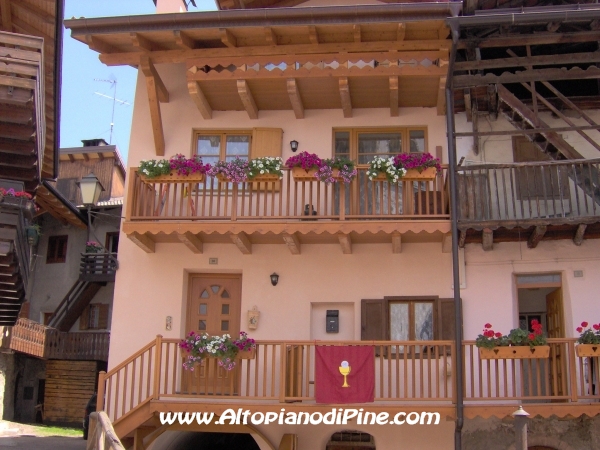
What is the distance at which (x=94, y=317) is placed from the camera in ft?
92.3

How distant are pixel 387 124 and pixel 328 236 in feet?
9.59

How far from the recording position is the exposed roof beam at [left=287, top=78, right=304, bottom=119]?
15.2 metres

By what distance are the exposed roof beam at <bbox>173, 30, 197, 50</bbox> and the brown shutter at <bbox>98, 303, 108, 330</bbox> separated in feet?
48.6

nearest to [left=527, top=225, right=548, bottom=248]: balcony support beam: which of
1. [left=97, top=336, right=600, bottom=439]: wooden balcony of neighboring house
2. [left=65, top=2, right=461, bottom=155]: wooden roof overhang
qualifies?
[left=97, top=336, right=600, bottom=439]: wooden balcony of neighboring house

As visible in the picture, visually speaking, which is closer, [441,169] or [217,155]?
[441,169]

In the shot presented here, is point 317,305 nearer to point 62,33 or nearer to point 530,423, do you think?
point 530,423

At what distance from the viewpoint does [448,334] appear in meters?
14.4

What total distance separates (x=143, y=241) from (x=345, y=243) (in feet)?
13.1

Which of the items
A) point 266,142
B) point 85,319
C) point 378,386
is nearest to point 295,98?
point 266,142

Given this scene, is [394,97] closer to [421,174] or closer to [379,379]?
[421,174]

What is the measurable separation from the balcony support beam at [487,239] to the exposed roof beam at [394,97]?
3.27 meters

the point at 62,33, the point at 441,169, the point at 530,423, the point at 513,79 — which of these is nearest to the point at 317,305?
the point at 441,169

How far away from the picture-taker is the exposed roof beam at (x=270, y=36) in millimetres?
14827

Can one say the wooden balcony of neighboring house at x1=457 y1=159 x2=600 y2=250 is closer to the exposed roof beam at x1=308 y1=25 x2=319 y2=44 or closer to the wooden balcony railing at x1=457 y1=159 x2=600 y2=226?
the wooden balcony railing at x1=457 y1=159 x2=600 y2=226
